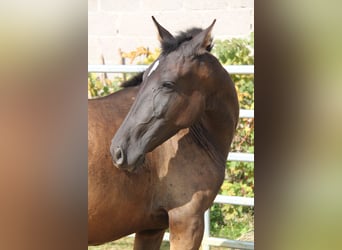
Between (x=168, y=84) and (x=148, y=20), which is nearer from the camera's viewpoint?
(x=168, y=84)

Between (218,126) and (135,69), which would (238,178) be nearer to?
(135,69)

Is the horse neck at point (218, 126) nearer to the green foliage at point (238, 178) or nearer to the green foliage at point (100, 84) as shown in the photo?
the green foliage at point (238, 178)

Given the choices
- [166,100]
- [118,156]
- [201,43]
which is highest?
[201,43]

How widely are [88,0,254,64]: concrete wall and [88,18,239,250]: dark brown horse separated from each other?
1046 mm

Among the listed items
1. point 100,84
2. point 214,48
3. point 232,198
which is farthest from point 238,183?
point 100,84

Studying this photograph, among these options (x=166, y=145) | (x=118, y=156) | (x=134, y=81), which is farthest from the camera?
(x=134, y=81)

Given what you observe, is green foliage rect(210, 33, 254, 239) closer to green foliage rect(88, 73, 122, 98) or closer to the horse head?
green foliage rect(88, 73, 122, 98)

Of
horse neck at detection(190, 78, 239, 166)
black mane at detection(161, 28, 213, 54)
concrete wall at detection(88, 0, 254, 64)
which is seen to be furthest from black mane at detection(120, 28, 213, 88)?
concrete wall at detection(88, 0, 254, 64)

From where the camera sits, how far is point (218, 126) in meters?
1.39

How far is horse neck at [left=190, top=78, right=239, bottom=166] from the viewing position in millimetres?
1336

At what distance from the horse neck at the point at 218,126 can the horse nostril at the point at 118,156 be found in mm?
251

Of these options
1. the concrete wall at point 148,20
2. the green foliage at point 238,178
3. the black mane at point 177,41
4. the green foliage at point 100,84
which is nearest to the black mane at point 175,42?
the black mane at point 177,41

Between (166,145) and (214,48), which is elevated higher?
(214,48)

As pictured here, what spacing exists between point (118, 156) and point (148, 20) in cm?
151
